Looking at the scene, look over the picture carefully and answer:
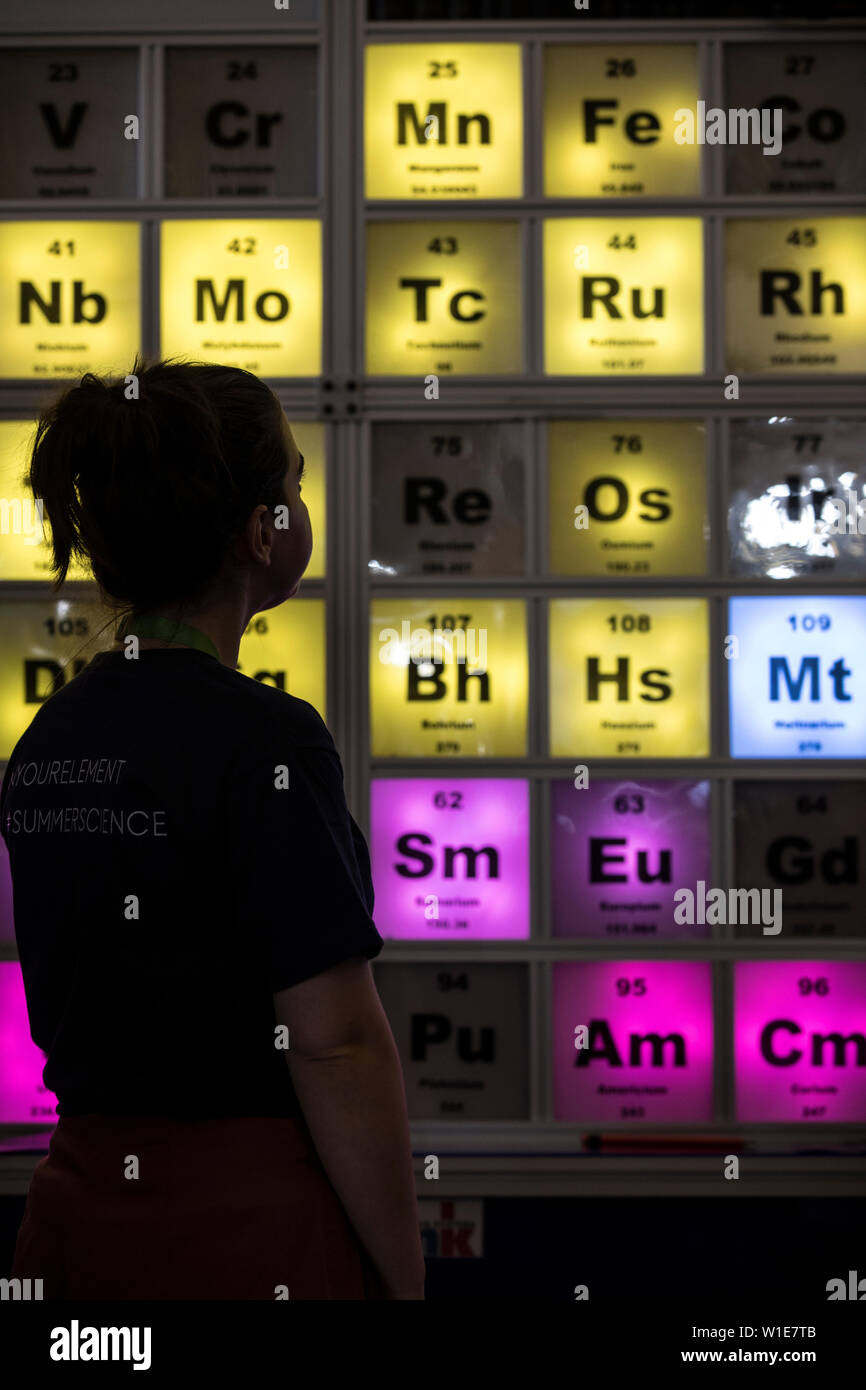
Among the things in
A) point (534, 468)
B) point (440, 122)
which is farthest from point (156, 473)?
point (440, 122)

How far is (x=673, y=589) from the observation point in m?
2.36

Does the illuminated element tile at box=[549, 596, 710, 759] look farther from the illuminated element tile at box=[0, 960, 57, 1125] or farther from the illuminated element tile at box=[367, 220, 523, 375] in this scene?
the illuminated element tile at box=[0, 960, 57, 1125]

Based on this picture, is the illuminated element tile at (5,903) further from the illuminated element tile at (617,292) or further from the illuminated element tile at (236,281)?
the illuminated element tile at (617,292)

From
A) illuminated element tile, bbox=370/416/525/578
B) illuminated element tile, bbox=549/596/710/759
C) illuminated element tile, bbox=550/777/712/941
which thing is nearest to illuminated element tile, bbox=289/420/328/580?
illuminated element tile, bbox=370/416/525/578

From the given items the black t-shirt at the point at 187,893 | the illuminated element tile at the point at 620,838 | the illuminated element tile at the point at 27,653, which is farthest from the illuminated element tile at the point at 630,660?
the black t-shirt at the point at 187,893

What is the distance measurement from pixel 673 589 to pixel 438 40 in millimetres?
1417

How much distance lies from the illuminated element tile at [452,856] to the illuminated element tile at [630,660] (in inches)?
9.2

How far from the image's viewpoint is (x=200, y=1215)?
0.90 m

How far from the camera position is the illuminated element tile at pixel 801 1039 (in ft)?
7.61

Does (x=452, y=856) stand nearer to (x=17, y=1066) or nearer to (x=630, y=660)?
(x=630, y=660)

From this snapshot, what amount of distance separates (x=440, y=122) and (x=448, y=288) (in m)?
0.39
